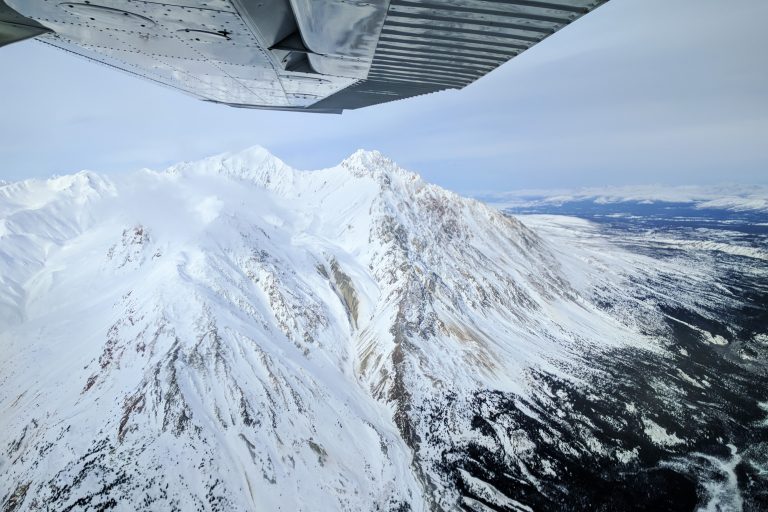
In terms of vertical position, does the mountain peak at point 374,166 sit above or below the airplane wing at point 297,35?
below

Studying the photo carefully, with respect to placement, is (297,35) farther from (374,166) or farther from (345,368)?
(374,166)

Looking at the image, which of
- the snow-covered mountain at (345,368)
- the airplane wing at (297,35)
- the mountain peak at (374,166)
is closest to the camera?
the airplane wing at (297,35)

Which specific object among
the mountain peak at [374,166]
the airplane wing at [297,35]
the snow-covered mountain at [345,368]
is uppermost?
the airplane wing at [297,35]

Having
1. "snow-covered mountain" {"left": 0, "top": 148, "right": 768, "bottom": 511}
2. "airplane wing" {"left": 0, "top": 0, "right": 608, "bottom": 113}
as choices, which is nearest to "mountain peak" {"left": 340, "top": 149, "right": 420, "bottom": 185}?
"snow-covered mountain" {"left": 0, "top": 148, "right": 768, "bottom": 511}

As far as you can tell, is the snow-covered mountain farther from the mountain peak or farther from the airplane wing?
the airplane wing

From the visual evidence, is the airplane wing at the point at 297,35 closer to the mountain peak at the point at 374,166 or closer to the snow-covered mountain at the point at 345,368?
the snow-covered mountain at the point at 345,368

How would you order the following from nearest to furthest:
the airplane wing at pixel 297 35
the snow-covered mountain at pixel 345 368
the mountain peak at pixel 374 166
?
the airplane wing at pixel 297 35 → the snow-covered mountain at pixel 345 368 → the mountain peak at pixel 374 166

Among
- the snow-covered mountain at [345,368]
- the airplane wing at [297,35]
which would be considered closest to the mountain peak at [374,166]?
the snow-covered mountain at [345,368]
